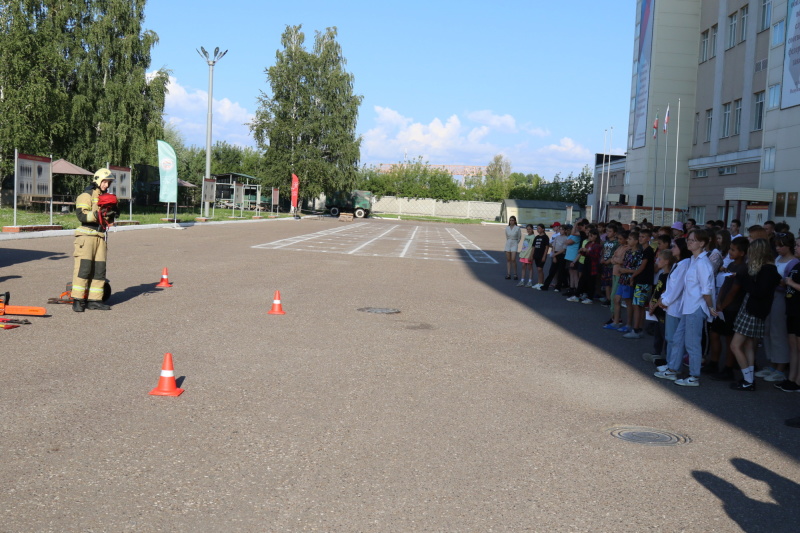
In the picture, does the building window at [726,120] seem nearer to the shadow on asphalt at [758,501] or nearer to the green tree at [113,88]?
the green tree at [113,88]

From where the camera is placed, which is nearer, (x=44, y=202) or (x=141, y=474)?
(x=141, y=474)

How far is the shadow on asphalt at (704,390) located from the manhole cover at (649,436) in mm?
237

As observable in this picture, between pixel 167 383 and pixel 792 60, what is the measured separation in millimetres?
31179

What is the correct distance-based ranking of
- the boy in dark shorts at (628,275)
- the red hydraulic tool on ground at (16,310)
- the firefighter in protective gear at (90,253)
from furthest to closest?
1. the boy in dark shorts at (628,275)
2. the firefighter in protective gear at (90,253)
3. the red hydraulic tool on ground at (16,310)

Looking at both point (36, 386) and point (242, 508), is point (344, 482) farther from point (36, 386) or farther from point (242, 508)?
point (36, 386)

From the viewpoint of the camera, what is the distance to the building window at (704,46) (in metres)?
48.0

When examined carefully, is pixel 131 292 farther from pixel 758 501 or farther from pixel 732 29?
pixel 732 29

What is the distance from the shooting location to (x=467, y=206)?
339ft

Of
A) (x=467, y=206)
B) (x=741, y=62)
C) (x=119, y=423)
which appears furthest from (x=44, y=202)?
(x=467, y=206)

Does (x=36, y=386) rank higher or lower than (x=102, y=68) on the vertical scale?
lower

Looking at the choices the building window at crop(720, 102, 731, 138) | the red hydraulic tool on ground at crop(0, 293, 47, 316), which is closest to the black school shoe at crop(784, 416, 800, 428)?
the red hydraulic tool on ground at crop(0, 293, 47, 316)

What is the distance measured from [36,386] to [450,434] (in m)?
3.68

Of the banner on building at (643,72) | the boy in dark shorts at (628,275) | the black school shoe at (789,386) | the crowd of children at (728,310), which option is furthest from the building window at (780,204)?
the black school shoe at (789,386)

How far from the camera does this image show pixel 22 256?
60.3 feet
